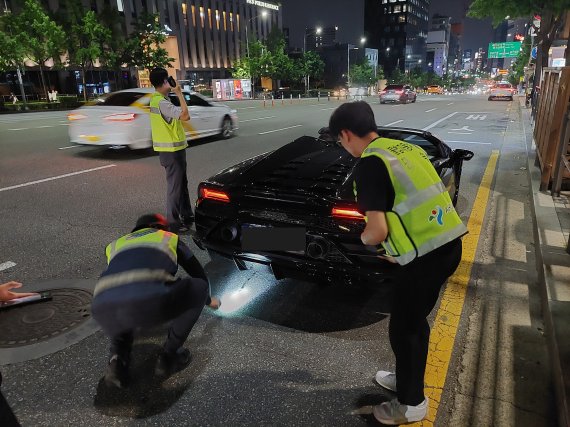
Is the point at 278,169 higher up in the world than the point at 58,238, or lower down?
higher up

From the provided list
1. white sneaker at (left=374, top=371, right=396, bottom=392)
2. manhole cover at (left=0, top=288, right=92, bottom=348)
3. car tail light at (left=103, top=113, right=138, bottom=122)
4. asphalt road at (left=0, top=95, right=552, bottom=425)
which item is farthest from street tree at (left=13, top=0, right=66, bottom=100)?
white sneaker at (left=374, top=371, right=396, bottom=392)

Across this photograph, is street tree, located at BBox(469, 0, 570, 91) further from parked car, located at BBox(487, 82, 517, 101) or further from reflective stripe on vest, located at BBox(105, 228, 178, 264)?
parked car, located at BBox(487, 82, 517, 101)

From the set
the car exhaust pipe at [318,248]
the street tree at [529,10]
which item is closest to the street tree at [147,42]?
the street tree at [529,10]

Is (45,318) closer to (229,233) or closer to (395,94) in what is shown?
(229,233)

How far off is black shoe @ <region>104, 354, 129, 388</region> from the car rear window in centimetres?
819

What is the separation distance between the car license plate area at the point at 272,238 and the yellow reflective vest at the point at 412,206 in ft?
3.45

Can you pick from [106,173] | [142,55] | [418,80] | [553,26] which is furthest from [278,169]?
[418,80]

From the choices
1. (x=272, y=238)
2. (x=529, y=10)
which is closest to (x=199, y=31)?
(x=529, y=10)

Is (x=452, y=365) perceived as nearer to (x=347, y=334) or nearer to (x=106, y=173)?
(x=347, y=334)

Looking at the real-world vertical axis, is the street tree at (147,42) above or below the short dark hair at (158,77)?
above

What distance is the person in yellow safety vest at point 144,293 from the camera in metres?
2.08

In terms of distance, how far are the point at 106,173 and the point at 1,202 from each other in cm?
215

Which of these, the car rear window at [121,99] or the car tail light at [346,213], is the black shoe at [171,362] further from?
the car rear window at [121,99]

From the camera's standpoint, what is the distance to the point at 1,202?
20.5ft
